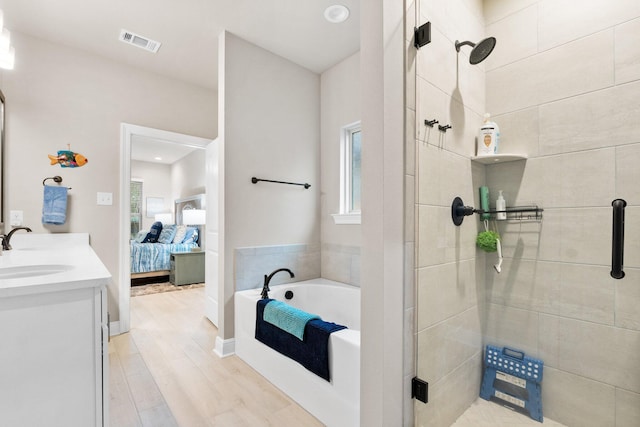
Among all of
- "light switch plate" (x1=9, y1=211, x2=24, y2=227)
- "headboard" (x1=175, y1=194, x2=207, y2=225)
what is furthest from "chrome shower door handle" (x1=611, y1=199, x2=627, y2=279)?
"headboard" (x1=175, y1=194, x2=207, y2=225)

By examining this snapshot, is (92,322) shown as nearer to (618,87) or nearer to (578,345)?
(578,345)

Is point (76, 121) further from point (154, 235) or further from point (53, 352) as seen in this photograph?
point (154, 235)

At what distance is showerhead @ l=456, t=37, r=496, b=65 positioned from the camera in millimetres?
1347

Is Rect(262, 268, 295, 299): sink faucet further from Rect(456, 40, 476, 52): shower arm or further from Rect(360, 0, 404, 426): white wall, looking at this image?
Rect(456, 40, 476, 52): shower arm

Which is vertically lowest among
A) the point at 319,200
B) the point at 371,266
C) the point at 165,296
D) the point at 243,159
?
the point at 165,296

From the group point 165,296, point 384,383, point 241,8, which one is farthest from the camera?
point 165,296

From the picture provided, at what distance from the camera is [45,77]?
8.61ft

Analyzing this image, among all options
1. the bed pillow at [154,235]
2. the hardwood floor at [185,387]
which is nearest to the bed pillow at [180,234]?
the bed pillow at [154,235]

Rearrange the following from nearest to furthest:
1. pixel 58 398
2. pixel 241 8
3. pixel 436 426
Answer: pixel 58 398 → pixel 436 426 → pixel 241 8

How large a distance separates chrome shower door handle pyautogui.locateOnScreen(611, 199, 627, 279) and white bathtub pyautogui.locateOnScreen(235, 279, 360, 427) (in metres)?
1.13

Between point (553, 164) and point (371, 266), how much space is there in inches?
38.1

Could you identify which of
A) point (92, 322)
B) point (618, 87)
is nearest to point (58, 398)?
point (92, 322)

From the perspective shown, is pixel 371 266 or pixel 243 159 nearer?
pixel 371 266

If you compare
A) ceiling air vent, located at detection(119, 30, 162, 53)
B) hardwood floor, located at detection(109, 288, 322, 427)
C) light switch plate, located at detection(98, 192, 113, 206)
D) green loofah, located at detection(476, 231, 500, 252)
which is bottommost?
hardwood floor, located at detection(109, 288, 322, 427)
